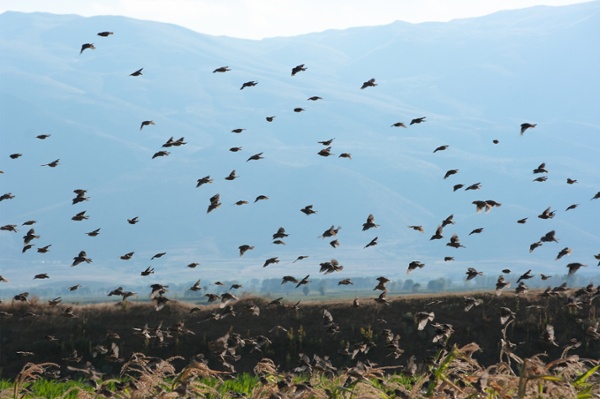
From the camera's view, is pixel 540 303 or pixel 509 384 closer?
pixel 509 384

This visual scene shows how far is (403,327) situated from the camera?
4294cm

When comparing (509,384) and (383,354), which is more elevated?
(509,384)

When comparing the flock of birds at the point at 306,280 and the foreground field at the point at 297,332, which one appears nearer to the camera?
the flock of birds at the point at 306,280

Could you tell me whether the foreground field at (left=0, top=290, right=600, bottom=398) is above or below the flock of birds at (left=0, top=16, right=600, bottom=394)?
below

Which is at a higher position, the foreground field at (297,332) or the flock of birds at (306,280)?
the flock of birds at (306,280)

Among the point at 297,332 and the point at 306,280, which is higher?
the point at 306,280

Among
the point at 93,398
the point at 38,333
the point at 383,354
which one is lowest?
the point at 38,333

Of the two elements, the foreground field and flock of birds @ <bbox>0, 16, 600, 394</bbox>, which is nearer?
flock of birds @ <bbox>0, 16, 600, 394</bbox>

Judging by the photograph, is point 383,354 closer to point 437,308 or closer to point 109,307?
point 437,308

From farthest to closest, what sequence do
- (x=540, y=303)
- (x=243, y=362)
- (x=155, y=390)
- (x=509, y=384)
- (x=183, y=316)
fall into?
1. (x=183, y=316)
2. (x=540, y=303)
3. (x=243, y=362)
4. (x=155, y=390)
5. (x=509, y=384)

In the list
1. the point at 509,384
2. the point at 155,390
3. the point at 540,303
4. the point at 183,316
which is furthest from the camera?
the point at 183,316

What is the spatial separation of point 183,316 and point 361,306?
8.49 meters

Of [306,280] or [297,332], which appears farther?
[297,332]

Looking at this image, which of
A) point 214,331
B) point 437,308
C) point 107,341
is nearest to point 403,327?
point 437,308
